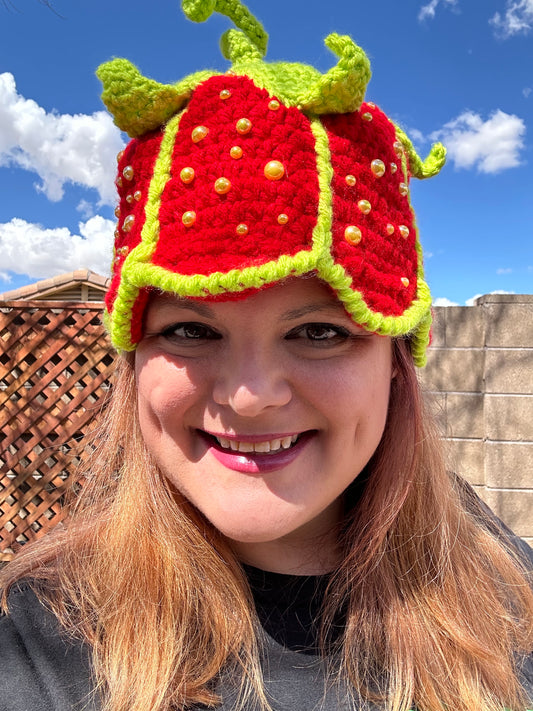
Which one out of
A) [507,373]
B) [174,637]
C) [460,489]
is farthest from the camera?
[507,373]

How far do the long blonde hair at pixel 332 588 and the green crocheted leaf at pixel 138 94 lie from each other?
50cm

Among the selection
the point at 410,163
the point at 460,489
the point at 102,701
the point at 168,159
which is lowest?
the point at 102,701

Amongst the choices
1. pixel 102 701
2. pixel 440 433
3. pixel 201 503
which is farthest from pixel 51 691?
pixel 440 433

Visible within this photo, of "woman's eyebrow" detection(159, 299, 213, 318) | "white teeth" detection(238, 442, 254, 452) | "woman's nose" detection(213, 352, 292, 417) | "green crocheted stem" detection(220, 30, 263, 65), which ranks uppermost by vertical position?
"green crocheted stem" detection(220, 30, 263, 65)

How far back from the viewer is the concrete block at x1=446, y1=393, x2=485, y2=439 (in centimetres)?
322

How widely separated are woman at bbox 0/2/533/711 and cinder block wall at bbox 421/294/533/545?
90.4 inches

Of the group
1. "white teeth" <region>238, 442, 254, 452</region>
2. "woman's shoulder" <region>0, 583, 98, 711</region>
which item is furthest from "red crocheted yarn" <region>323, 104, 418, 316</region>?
"woman's shoulder" <region>0, 583, 98, 711</region>

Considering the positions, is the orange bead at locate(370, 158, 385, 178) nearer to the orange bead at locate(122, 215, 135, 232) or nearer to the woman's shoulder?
the orange bead at locate(122, 215, 135, 232)

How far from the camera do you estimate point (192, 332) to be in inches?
35.0

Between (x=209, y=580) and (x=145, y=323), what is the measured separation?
1.69ft

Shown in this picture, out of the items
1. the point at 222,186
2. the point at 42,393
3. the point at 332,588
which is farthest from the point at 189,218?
the point at 42,393

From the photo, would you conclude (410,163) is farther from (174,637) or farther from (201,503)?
(174,637)

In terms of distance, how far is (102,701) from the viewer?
837mm

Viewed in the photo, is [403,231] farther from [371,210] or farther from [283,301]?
[283,301]
